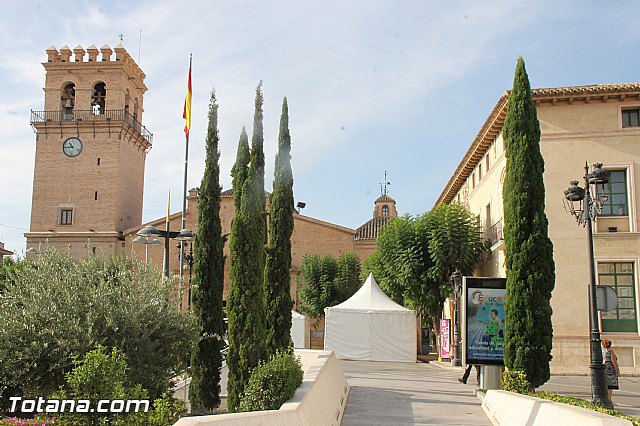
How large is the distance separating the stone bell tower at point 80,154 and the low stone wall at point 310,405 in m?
34.3

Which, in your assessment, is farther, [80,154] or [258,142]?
[80,154]

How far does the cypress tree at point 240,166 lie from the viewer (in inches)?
599

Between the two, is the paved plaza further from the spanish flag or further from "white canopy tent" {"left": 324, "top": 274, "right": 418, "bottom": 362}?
the spanish flag

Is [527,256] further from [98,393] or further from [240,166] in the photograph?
[98,393]

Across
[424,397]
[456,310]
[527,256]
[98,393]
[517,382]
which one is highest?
[527,256]

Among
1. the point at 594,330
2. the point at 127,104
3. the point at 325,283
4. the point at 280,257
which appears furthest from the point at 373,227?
the point at 594,330

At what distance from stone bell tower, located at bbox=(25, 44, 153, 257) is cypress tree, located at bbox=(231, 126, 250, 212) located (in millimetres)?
31544

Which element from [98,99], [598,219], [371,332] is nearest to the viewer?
[598,219]

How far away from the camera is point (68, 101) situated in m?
45.8

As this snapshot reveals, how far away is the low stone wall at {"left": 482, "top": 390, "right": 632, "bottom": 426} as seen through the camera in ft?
20.6

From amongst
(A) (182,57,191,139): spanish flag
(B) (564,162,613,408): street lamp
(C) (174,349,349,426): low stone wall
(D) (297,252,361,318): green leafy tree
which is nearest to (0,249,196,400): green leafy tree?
(C) (174,349,349,426): low stone wall

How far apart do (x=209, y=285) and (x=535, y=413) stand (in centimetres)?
886

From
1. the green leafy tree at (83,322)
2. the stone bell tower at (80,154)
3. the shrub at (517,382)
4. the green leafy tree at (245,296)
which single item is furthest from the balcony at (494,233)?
the stone bell tower at (80,154)

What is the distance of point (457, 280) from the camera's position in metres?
26.2
